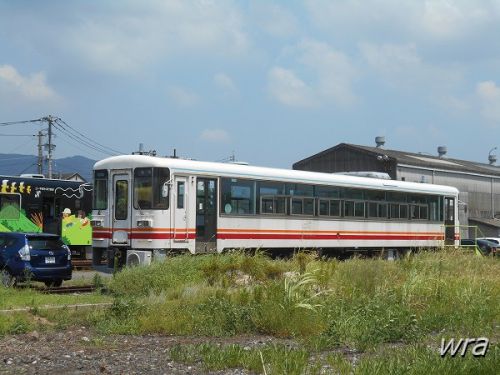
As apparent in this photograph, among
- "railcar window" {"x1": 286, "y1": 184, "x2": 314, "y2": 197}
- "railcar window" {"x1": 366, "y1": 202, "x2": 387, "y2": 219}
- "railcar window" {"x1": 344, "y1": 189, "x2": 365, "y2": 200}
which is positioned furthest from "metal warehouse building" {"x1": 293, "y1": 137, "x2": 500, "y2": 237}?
"railcar window" {"x1": 286, "y1": 184, "x2": 314, "y2": 197}

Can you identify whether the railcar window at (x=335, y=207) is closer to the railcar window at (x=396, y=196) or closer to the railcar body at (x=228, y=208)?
the railcar body at (x=228, y=208)

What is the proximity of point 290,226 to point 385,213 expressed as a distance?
18.9ft

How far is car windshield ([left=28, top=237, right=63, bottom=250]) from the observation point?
18320 mm

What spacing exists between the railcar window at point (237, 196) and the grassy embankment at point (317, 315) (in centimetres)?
492

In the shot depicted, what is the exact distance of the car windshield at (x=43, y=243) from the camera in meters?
18.3

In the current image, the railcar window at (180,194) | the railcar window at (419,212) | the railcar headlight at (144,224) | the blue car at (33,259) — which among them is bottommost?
the blue car at (33,259)

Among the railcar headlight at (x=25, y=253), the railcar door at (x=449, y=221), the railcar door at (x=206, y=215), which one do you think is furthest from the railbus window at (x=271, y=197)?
the railcar door at (x=449, y=221)

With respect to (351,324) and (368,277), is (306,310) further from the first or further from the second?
(368,277)

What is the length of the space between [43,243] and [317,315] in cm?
1015

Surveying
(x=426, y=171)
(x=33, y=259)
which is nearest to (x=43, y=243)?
(x=33, y=259)

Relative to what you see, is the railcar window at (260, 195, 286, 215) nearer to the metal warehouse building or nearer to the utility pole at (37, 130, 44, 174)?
the metal warehouse building

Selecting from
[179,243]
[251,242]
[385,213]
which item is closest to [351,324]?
[179,243]

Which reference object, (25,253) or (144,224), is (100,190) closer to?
(144,224)

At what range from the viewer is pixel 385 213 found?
2730 cm
